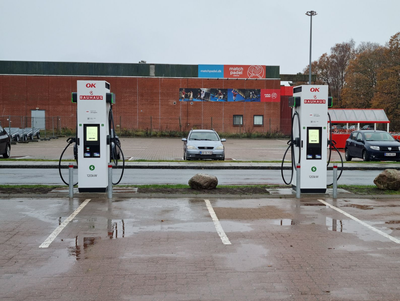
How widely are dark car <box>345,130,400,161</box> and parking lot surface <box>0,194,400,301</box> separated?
12.4m

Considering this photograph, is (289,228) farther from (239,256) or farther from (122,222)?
(122,222)

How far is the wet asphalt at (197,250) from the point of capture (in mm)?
4734

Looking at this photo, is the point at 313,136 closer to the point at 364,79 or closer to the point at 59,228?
the point at 59,228

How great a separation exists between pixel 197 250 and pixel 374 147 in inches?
683

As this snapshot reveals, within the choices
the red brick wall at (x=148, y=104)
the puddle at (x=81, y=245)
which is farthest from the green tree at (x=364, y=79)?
the puddle at (x=81, y=245)

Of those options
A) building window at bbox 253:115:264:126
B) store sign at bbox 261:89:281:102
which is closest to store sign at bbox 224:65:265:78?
store sign at bbox 261:89:281:102

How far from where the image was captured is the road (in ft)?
45.3

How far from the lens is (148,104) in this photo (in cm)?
5247

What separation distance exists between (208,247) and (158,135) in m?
41.4

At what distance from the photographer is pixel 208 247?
6301 millimetres

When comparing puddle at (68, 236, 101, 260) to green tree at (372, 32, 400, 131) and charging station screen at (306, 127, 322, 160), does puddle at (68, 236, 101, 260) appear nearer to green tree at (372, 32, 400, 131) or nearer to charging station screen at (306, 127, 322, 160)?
charging station screen at (306, 127, 322, 160)

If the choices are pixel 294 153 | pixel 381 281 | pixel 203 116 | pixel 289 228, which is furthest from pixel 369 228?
pixel 203 116

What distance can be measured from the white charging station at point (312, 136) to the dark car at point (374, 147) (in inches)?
456

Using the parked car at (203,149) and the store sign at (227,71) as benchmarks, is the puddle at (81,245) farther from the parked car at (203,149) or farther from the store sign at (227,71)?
the store sign at (227,71)
